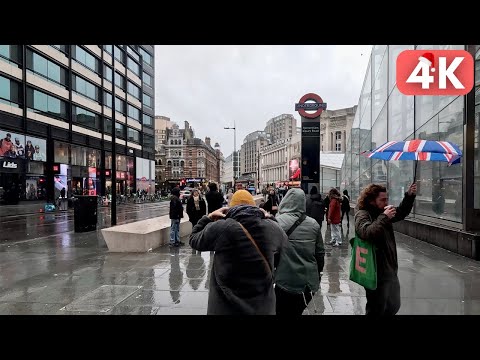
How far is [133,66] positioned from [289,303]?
55.4 metres

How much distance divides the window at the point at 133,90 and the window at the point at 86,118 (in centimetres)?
975

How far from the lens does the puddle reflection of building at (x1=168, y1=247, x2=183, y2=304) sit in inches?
226

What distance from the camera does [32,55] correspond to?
31547mm

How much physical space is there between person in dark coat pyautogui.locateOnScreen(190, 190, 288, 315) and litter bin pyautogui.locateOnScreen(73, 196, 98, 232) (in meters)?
13.0

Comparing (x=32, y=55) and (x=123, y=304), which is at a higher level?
(x=32, y=55)

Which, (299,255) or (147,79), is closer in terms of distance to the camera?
(299,255)

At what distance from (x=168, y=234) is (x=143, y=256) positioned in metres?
2.29

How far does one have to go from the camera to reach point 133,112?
2092 inches

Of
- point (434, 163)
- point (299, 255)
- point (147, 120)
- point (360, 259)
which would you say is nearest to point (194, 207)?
point (299, 255)

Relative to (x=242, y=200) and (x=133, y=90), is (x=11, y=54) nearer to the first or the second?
(x=133, y=90)

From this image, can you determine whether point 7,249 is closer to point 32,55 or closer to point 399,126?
point 399,126
